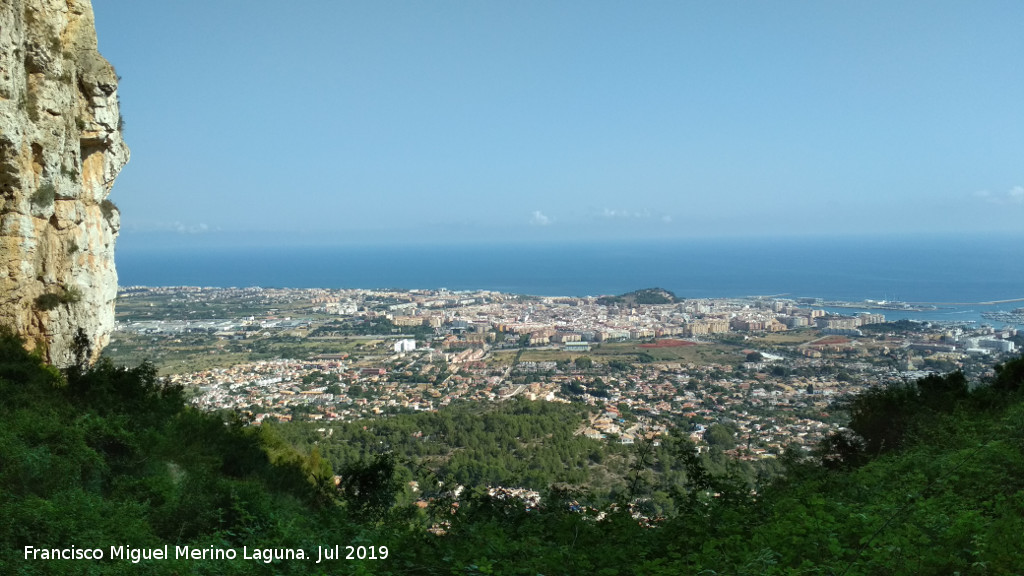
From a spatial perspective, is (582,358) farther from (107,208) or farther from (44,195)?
(44,195)

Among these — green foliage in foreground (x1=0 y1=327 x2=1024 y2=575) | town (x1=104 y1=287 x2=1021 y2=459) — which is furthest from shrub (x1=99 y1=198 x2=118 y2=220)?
town (x1=104 y1=287 x2=1021 y2=459)

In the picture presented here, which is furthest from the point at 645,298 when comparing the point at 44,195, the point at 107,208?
the point at 44,195

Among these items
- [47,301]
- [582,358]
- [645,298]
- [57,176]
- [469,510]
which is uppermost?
[57,176]

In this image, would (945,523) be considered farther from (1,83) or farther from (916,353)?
(916,353)

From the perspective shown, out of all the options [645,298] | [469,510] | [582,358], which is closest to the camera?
[469,510]

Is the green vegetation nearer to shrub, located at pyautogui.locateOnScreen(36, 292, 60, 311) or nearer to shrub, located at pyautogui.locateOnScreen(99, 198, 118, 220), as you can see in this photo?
shrub, located at pyautogui.locateOnScreen(99, 198, 118, 220)

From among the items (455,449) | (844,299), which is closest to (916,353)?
(455,449)
